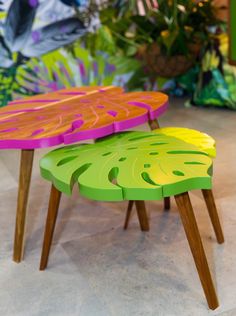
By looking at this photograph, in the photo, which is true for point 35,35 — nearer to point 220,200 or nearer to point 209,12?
point 209,12

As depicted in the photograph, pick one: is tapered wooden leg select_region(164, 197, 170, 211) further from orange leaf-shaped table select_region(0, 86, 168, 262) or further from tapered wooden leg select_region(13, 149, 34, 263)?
tapered wooden leg select_region(13, 149, 34, 263)

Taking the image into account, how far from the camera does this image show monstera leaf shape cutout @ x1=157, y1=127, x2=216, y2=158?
5.46 feet

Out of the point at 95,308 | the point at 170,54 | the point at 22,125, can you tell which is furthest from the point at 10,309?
the point at 170,54

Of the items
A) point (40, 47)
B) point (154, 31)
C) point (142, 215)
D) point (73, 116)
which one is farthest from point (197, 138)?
point (40, 47)

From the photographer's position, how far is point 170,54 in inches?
143

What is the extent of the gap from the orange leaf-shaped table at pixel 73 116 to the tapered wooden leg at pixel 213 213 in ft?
1.26

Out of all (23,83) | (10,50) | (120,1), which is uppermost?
(120,1)

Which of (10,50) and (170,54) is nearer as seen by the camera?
(170,54)

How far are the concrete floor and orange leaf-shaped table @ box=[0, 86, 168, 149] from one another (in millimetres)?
477

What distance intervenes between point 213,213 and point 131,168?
0.50m

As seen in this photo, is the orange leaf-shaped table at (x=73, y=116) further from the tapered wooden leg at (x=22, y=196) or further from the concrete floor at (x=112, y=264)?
the concrete floor at (x=112, y=264)

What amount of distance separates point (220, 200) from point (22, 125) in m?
0.99

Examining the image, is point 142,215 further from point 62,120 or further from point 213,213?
point 62,120

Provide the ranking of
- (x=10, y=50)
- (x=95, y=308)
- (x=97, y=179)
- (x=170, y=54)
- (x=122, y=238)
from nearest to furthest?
1. (x=97, y=179)
2. (x=95, y=308)
3. (x=122, y=238)
4. (x=170, y=54)
5. (x=10, y=50)
